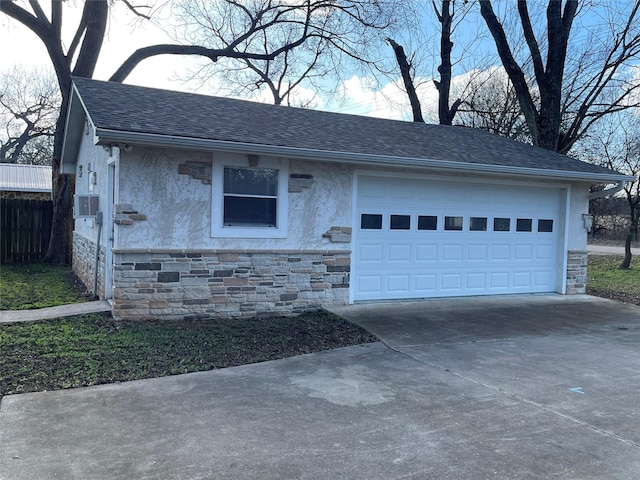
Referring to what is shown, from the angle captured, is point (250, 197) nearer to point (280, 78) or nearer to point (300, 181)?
point (300, 181)

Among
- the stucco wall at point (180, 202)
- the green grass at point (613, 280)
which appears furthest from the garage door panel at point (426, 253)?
the green grass at point (613, 280)

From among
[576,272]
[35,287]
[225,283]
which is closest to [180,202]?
[225,283]

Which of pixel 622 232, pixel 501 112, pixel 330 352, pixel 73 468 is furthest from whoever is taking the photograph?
pixel 622 232

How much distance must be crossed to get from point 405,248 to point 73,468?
24.1ft

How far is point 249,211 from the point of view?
8602 mm

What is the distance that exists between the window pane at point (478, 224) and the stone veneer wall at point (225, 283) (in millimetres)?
2897

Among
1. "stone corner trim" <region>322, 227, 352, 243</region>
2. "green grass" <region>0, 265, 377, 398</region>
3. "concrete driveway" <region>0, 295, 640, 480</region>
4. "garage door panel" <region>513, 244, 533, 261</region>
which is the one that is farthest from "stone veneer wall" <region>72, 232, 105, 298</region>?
"garage door panel" <region>513, 244, 533, 261</region>

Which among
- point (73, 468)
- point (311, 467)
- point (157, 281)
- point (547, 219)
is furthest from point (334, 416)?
point (547, 219)

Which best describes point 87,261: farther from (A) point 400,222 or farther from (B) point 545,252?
(B) point 545,252

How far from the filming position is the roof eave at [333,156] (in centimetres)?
730

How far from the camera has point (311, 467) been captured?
144 inches

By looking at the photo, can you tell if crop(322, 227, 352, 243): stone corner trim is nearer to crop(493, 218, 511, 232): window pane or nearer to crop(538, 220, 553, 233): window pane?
crop(493, 218, 511, 232): window pane

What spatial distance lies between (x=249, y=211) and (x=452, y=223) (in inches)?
165

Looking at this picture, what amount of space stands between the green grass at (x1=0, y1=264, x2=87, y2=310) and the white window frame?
3.31m
